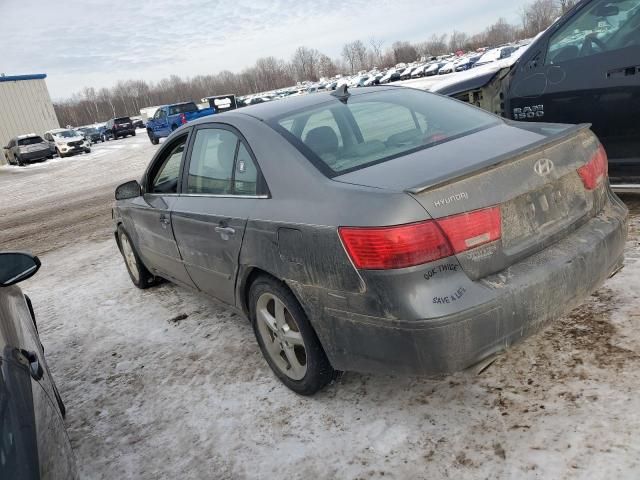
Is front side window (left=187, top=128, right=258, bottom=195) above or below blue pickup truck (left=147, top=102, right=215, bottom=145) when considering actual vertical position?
below

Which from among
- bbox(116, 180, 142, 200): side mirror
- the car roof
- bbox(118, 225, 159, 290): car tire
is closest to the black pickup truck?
the car roof

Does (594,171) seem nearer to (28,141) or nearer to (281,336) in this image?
(281,336)

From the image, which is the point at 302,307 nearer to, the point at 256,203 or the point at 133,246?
the point at 256,203

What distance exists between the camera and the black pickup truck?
4250 millimetres

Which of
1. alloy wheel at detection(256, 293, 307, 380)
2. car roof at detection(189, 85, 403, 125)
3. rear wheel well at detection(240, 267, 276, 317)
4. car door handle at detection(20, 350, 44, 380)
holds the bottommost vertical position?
alloy wheel at detection(256, 293, 307, 380)

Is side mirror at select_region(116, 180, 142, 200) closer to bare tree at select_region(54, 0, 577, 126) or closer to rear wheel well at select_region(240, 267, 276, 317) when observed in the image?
rear wheel well at select_region(240, 267, 276, 317)

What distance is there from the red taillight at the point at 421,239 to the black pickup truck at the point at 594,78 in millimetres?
2790

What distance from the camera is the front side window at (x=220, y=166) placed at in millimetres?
3088

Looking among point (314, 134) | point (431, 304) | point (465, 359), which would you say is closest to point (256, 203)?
point (314, 134)

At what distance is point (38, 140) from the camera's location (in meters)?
30.2

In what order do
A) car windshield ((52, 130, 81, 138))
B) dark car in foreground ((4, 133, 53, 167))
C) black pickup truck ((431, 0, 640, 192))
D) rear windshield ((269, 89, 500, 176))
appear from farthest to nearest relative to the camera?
car windshield ((52, 130, 81, 138)), dark car in foreground ((4, 133, 53, 167)), black pickup truck ((431, 0, 640, 192)), rear windshield ((269, 89, 500, 176))

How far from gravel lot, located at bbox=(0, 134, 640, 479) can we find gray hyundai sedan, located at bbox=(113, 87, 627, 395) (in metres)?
0.30

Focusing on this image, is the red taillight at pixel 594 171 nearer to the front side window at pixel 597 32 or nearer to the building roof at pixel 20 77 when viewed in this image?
the front side window at pixel 597 32

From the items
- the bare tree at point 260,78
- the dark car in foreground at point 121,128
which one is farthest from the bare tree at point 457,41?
the dark car in foreground at point 121,128
